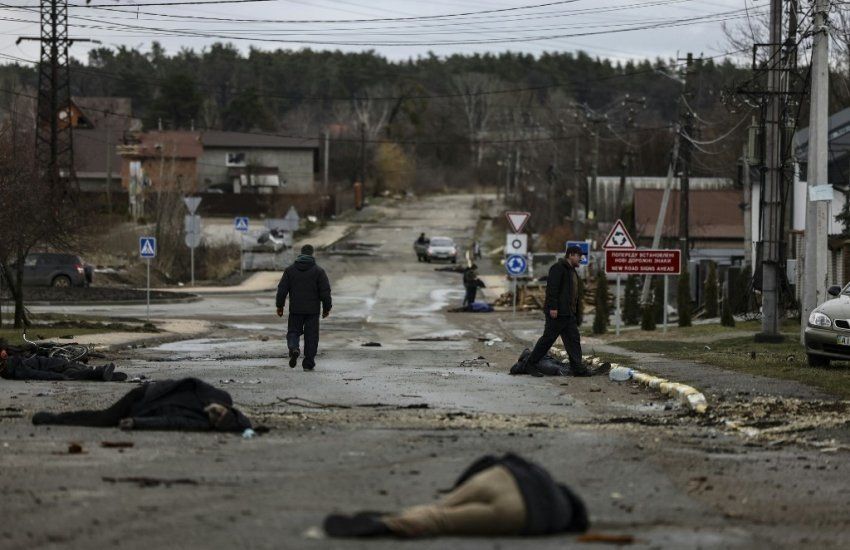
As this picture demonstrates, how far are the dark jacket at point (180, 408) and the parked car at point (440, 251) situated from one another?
65.7 m

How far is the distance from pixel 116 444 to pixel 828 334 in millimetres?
13026

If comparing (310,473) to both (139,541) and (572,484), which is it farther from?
(139,541)

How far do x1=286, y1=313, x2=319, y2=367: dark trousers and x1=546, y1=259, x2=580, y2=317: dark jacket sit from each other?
3782 millimetres

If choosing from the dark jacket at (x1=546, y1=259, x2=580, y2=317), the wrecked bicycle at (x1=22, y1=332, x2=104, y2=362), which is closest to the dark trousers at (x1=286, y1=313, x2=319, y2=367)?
the wrecked bicycle at (x1=22, y1=332, x2=104, y2=362)

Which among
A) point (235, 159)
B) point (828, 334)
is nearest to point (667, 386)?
point (828, 334)

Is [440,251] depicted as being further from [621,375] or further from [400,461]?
[400,461]

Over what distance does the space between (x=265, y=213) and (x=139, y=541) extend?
99875 millimetres

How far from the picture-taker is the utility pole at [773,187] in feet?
93.7

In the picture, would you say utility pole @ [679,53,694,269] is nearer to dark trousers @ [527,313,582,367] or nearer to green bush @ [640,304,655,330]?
green bush @ [640,304,655,330]

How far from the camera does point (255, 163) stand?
119 metres

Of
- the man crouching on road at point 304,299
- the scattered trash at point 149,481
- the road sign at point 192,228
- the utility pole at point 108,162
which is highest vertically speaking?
the utility pole at point 108,162

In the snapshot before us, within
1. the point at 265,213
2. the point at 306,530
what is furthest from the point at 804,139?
the point at 265,213

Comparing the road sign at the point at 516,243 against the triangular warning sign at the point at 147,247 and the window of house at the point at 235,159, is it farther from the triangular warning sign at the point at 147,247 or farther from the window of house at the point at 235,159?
the window of house at the point at 235,159

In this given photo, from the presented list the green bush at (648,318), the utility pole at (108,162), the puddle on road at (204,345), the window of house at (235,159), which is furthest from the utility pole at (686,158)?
the window of house at (235,159)
